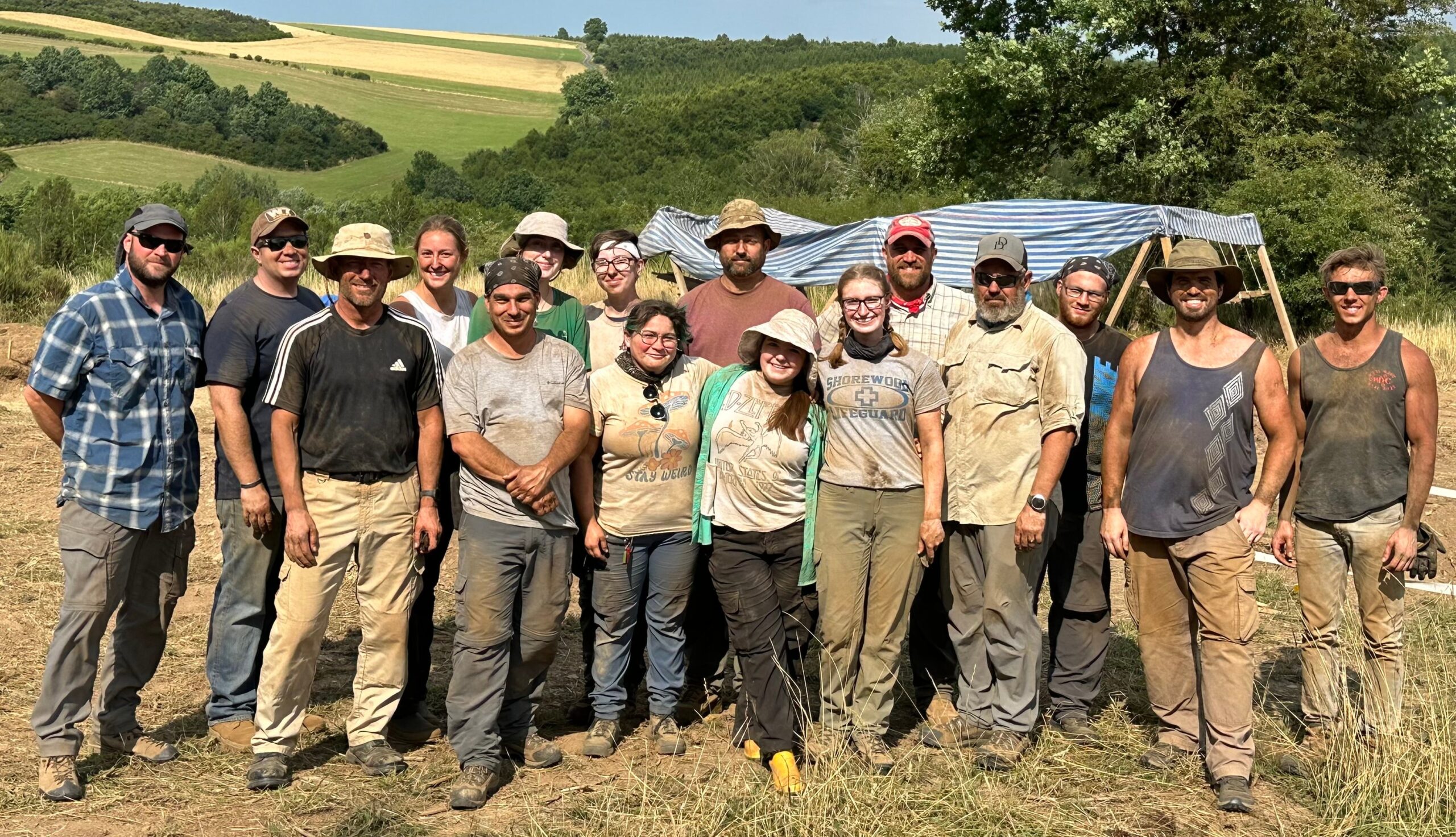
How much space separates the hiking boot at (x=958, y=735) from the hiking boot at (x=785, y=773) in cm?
62

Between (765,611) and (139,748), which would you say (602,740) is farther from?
(139,748)

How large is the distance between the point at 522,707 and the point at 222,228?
28.1 meters

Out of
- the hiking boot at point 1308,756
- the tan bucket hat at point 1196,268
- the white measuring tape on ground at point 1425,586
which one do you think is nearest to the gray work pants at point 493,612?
the tan bucket hat at point 1196,268

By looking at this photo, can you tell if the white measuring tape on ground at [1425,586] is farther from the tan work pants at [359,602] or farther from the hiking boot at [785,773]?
the tan work pants at [359,602]

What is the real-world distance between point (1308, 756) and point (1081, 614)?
0.97 m

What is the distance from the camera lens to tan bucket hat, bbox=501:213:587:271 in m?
5.18

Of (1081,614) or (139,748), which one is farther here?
(1081,614)

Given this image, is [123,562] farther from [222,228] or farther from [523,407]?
[222,228]

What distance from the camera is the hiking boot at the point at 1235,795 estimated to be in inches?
164

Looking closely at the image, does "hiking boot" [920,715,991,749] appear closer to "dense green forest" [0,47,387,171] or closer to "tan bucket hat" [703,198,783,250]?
"tan bucket hat" [703,198,783,250]

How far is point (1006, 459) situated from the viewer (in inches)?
179

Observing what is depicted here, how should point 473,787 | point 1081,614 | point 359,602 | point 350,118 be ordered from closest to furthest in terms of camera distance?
point 473,787 → point 359,602 → point 1081,614 → point 350,118

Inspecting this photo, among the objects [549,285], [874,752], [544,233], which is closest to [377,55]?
[549,285]

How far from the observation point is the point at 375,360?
4.38 m
